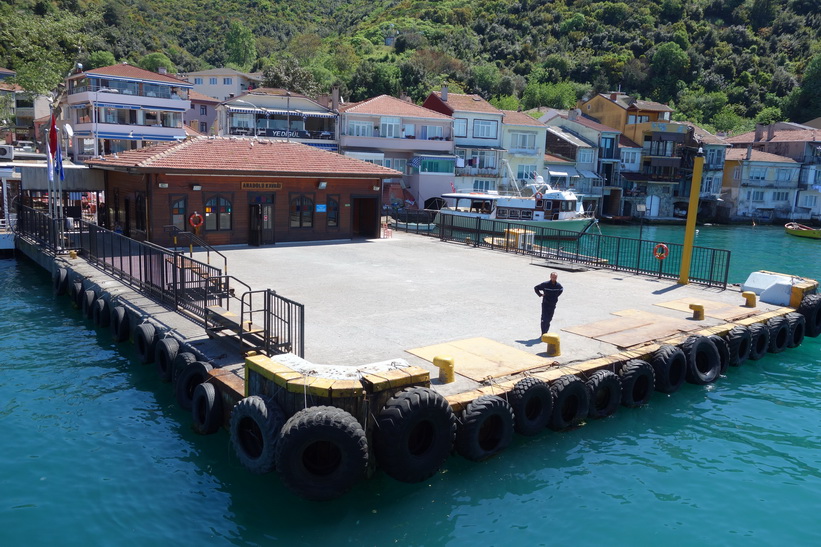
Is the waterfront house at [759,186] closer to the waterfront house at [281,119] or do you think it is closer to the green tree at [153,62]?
the waterfront house at [281,119]

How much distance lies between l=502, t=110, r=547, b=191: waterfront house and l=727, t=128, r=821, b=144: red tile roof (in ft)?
97.9

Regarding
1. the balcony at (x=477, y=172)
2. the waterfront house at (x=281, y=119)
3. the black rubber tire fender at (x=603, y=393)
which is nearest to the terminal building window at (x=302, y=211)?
the black rubber tire fender at (x=603, y=393)

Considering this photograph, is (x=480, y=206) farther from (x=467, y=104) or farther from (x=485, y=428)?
(x=485, y=428)

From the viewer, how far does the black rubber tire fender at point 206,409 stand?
37.3 feet

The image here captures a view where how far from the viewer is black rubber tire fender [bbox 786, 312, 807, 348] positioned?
60.1 feet

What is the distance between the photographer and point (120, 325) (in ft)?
54.3

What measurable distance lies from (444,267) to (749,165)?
5868cm

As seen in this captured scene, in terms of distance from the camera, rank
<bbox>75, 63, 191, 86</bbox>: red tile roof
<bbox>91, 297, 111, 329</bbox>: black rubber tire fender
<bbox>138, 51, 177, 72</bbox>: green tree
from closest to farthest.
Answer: <bbox>91, 297, 111, 329</bbox>: black rubber tire fender → <bbox>75, 63, 191, 86</bbox>: red tile roof → <bbox>138, 51, 177, 72</bbox>: green tree

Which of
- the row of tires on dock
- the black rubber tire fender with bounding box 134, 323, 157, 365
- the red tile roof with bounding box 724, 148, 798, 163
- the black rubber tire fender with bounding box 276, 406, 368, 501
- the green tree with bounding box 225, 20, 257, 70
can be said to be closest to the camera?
the black rubber tire fender with bounding box 276, 406, 368, 501

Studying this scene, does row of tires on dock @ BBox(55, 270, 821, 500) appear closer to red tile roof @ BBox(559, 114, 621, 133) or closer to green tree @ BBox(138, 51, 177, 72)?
red tile roof @ BBox(559, 114, 621, 133)

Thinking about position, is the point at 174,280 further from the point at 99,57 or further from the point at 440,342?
the point at 99,57

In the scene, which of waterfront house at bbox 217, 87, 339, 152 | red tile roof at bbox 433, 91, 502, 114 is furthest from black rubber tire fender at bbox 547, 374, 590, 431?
red tile roof at bbox 433, 91, 502, 114

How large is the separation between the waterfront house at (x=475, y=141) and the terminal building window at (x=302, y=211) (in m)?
28.7

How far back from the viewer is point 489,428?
11188 mm
